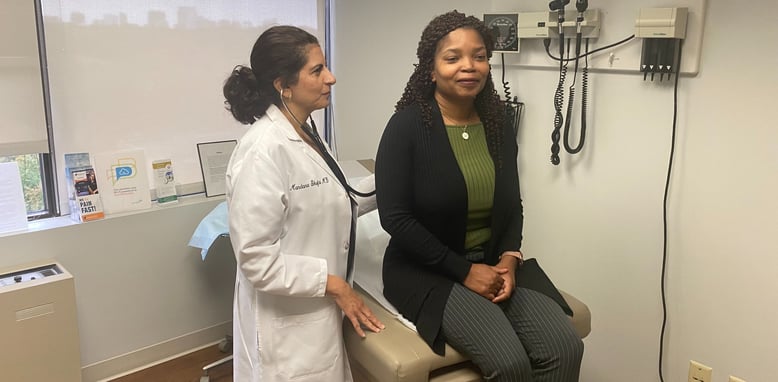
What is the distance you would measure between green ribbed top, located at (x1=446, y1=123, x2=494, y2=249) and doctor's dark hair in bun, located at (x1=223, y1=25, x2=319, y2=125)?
436 millimetres

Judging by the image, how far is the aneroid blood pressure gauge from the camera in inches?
81.7

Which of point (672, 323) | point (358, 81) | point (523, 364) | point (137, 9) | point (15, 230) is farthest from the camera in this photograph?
point (358, 81)

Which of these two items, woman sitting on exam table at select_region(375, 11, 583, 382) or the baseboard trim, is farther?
the baseboard trim

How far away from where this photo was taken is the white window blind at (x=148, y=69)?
2.29 metres

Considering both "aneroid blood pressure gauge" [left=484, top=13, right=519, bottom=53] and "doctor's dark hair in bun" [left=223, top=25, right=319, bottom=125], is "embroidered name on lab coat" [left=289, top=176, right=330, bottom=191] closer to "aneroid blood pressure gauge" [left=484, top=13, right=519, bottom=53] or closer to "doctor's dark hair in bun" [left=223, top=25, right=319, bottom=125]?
"doctor's dark hair in bun" [left=223, top=25, right=319, bottom=125]

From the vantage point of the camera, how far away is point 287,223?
5.08ft

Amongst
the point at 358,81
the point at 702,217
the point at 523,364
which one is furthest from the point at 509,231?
the point at 358,81

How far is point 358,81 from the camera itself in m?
2.93

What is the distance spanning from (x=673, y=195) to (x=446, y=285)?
0.76 metres

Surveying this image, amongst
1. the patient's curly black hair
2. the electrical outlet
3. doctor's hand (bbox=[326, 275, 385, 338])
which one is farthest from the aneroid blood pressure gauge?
the electrical outlet

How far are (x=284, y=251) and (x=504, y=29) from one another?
1.10m

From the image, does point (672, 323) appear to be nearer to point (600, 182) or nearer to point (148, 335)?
point (600, 182)

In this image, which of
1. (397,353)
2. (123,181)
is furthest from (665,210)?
(123,181)

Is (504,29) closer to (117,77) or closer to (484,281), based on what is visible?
(484,281)
